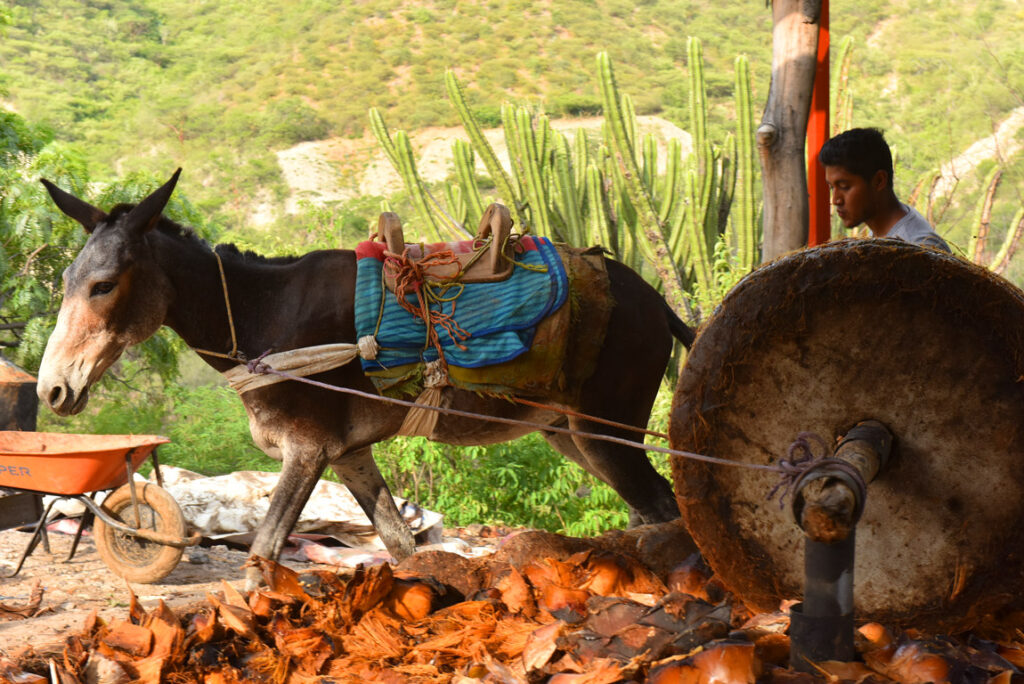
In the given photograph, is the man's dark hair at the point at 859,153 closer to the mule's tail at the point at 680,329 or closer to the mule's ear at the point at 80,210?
the mule's tail at the point at 680,329

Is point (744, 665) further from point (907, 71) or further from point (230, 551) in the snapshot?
point (907, 71)

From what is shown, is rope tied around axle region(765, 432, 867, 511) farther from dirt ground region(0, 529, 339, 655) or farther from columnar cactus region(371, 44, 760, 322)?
columnar cactus region(371, 44, 760, 322)

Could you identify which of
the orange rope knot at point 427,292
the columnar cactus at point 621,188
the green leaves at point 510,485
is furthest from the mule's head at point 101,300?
the columnar cactus at point 621,188

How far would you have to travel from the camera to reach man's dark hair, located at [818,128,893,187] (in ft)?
9.45

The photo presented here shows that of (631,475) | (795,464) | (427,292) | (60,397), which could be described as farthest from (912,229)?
(60,397)

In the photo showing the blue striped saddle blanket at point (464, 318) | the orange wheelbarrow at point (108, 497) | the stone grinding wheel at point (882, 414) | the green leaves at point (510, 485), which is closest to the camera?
the stone grinding wheel at point (882, 414)

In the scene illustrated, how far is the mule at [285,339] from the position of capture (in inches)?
140

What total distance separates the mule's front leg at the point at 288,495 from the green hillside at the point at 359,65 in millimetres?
30688

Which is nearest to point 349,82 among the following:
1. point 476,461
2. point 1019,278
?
point 1019,278

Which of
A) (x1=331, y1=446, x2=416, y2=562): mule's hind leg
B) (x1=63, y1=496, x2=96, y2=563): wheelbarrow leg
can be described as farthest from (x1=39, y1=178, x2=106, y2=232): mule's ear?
(x1=63, y1=496, x2=96, y2=563): wheelbarrow leg

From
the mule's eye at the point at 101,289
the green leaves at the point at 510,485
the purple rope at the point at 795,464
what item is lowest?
the green leaves at the point at 510,485

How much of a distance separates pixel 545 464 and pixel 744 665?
6469 millimetres

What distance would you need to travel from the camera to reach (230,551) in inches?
254

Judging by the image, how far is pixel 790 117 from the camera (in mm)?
4172
